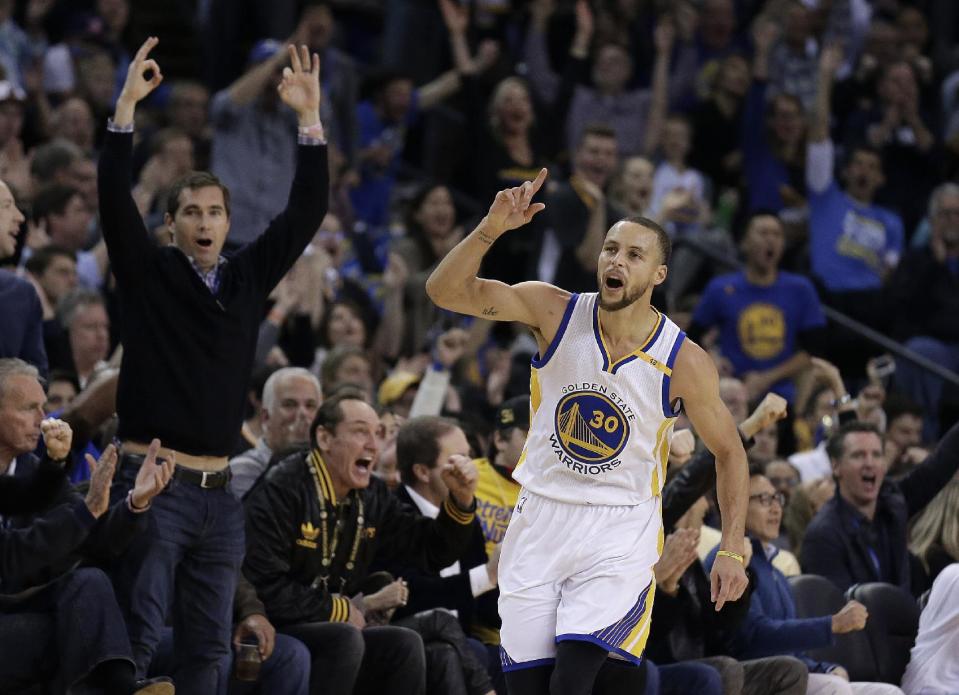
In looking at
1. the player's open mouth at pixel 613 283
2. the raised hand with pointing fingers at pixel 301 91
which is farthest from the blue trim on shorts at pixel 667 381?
the raised hand with pointing fingers at pixel 301 91

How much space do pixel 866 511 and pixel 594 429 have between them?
3.45m

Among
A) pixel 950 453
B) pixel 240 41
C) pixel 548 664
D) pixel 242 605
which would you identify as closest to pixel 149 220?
pixel 240 41

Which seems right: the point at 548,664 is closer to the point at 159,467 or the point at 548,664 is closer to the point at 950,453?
the point at 159,467

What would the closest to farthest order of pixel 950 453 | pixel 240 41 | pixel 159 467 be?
pixel 159 467 < pixel 950 453 < pixel 240 41

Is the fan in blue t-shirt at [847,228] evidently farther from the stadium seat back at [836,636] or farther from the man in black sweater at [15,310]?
the man in black sweater at [15,310]

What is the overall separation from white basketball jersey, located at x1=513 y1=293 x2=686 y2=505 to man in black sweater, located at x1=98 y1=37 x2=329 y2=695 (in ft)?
3.93

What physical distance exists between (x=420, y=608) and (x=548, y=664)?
6.62ft

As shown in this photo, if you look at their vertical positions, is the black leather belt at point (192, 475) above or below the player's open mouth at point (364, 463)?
above

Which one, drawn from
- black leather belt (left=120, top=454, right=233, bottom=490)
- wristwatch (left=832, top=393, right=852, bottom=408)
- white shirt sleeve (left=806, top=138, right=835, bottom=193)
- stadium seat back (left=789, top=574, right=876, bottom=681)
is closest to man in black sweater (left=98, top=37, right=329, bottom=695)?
black leather belt (left=120, top=454, right=233, bottom=490)

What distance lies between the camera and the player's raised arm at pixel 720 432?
5.80m

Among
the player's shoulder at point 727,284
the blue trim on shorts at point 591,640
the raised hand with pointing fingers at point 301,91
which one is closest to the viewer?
the blue trim on shorts at point 591,640

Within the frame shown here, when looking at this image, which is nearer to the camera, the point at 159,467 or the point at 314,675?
the point at 159,467

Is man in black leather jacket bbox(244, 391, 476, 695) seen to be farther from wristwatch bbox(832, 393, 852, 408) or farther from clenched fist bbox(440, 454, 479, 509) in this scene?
wristwatch bbox(832, 393, 852, 408)

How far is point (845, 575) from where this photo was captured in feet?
28.4
